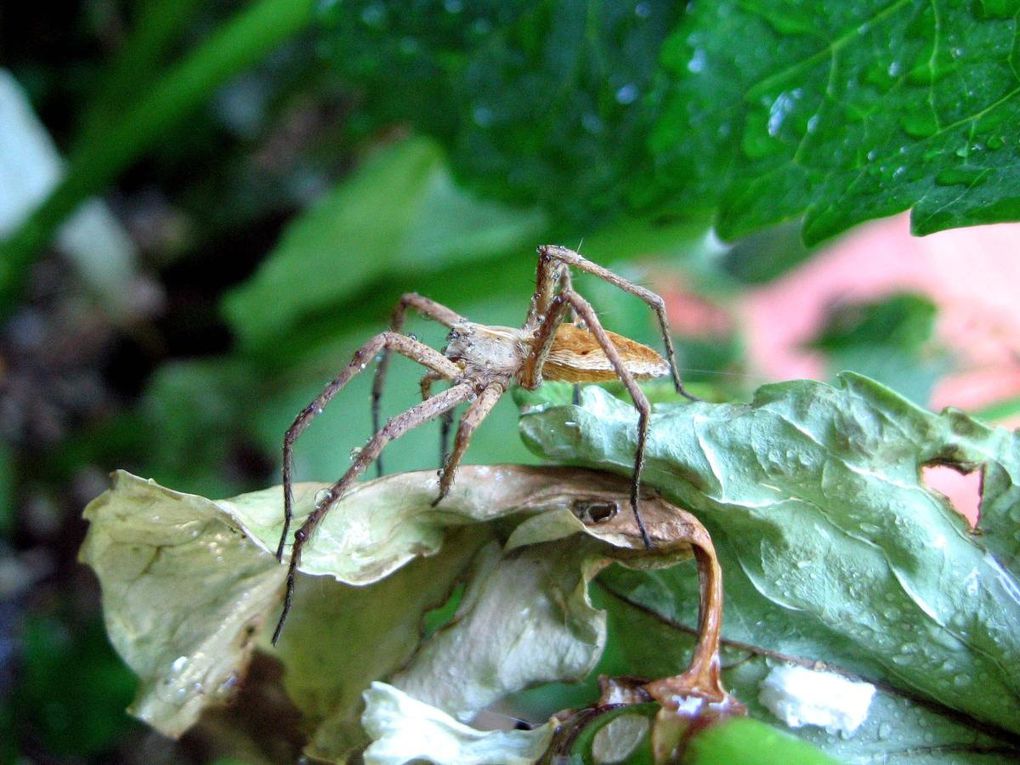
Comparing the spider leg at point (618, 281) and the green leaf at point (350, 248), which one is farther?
the green leaf at point (350, 248)

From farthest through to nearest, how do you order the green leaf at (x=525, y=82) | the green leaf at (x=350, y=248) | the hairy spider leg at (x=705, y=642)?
the green leaf at (x=350, y=248), the green leaf at (x=525, y=82), the hairy spider leg at (x=705, y=642)

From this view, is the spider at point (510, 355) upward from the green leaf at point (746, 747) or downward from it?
upward

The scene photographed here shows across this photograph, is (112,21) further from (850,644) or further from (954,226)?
(850,644)

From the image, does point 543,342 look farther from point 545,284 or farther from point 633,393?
point 633,393

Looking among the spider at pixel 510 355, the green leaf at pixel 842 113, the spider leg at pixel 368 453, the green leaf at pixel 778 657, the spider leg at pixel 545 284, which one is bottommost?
the green leaf at pixel 778 657

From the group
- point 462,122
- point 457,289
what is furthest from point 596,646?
point 457,289

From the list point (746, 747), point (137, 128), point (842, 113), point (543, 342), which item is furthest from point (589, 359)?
point (137, 128)

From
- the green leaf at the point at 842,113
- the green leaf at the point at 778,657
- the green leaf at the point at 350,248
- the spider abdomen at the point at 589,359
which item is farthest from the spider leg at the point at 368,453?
the green leaf at the point at 350,248

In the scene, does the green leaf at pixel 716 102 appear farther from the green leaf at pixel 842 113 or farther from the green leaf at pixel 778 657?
the green leaf at pixel 778 657

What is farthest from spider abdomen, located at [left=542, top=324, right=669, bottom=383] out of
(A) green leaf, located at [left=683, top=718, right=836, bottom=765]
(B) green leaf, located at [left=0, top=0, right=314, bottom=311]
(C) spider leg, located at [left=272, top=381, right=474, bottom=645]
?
(B) green leaf, located at [left=0, top=0, right=314, bottom=311]
